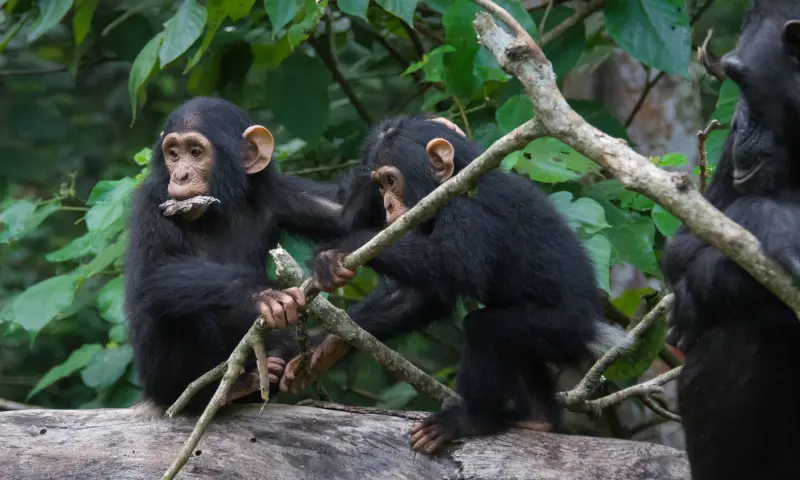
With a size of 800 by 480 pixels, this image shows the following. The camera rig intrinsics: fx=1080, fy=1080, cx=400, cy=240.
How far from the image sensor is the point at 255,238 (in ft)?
15.1

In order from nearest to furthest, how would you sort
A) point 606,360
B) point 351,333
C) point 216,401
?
point 216,401 < point 351,333 < point 606,360

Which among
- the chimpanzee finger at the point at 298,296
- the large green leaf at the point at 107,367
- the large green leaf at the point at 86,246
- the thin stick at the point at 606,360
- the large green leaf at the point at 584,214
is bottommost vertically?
the thin stick at the point at 606,360

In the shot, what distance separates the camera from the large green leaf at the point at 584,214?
4246 mm

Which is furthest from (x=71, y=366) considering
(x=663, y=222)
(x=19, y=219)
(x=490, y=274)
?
(x=663, y=222)

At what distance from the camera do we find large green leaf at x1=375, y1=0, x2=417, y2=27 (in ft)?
13.8

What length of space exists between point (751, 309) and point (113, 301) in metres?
2.77

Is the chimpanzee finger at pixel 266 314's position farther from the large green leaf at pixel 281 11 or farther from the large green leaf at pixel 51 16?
the large green leaf at pixel 51 16

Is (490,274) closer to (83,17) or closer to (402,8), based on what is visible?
(402,8)

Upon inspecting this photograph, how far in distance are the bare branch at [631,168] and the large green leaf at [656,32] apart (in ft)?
6.76

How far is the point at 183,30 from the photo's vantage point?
4.38 m

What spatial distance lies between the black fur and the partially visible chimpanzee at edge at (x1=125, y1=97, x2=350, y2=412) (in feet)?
1.31

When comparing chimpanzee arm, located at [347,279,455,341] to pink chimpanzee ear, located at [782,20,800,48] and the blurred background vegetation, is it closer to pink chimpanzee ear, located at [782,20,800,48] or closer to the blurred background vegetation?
the blurred background vegetation

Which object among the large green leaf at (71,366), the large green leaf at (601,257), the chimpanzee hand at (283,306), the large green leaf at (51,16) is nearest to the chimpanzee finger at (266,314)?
the chimpanzee hand at (283,306)

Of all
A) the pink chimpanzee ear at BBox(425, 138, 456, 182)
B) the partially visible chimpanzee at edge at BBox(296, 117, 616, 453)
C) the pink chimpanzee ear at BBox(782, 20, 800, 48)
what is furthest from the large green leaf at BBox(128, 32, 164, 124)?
the pink chimpanzee ear at BBox(782, 20, 800, 48)
